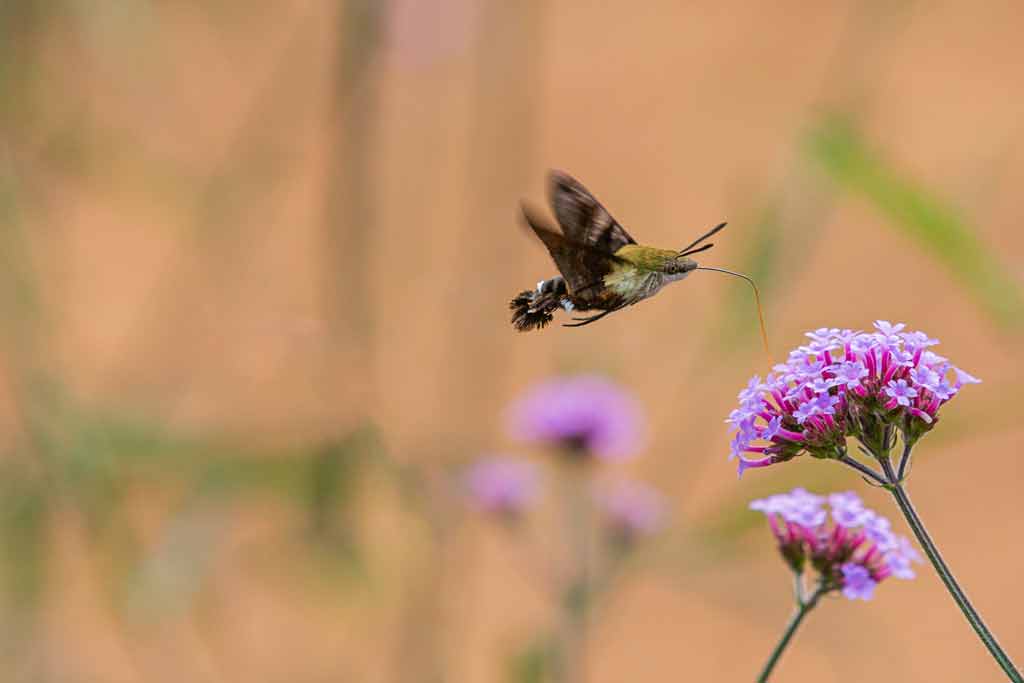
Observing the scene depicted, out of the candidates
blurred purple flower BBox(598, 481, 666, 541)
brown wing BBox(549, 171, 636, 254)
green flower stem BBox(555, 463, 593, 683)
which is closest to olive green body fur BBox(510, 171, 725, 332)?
brown wing BBox(549, 171, 636, 254)

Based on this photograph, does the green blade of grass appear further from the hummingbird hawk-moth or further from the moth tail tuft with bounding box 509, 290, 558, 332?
the moth tail tuft with bounding box 509, 290, 558, 332

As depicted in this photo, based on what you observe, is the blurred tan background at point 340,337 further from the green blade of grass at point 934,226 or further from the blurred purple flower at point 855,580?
the blurred purple flower at point 855,580

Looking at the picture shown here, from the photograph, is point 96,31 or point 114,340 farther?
point 114,340

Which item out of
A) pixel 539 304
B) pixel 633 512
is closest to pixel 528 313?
pixel 539 304

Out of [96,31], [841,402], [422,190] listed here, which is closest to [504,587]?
[422,190]

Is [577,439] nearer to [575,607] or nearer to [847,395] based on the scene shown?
[575,607]

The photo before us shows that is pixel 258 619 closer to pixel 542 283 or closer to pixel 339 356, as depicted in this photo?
pixel 339 356
